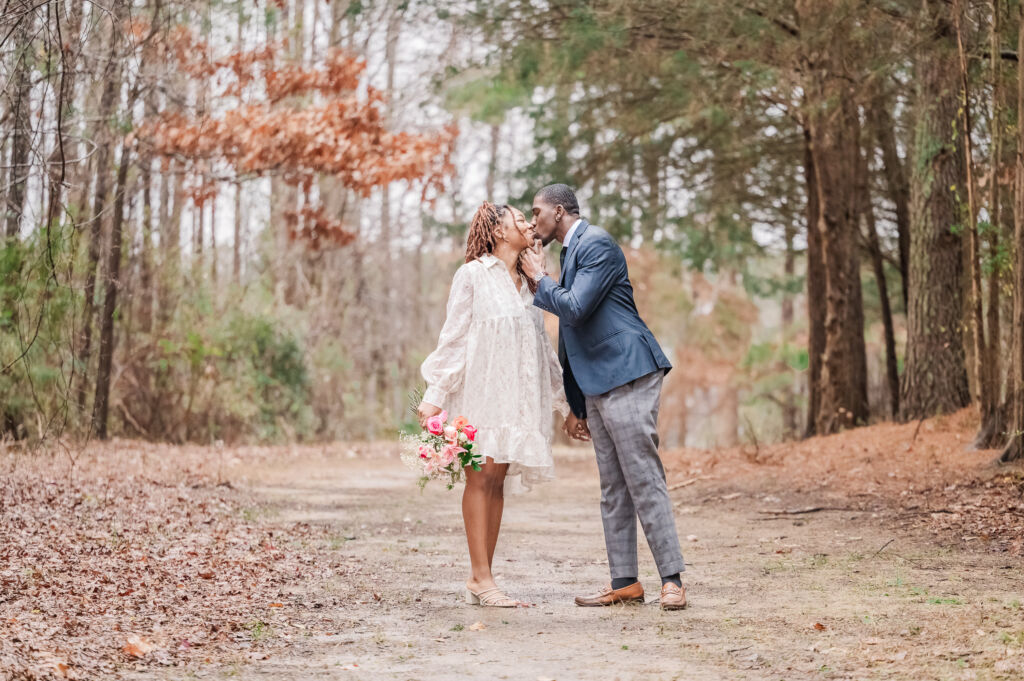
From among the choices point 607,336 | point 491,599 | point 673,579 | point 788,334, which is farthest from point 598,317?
point 788,334

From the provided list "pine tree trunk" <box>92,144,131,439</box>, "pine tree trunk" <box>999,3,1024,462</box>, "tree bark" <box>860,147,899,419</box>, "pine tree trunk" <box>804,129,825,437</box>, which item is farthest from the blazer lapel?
"tree bark" <box>860,147,899,419</box>

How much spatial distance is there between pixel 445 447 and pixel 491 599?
777 mm

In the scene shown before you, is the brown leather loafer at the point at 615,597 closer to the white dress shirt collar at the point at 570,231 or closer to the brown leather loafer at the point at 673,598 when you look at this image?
the brown leather loafer at the point at 673,598

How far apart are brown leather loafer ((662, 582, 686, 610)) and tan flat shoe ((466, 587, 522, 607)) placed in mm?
724

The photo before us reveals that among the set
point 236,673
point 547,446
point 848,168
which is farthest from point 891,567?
point 848,168

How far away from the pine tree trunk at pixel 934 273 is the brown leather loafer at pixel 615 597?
8.75 metres

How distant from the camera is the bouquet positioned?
550 centimetres

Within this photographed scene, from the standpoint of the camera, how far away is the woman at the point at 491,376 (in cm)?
557

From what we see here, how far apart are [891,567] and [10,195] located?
7.07 m

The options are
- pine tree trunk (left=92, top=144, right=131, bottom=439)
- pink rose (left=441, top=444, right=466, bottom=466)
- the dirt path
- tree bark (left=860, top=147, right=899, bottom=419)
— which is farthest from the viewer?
tree bark (left=860, top=147, right=899, bottom=419)

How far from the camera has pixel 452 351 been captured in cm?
566

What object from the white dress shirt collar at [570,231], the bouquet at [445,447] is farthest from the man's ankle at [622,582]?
the white dress shirt collar at [570,231]

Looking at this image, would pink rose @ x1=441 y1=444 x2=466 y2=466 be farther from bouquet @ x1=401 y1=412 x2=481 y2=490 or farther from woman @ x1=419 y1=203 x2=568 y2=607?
woman @ x1=419 y1=203 x2=568 y2=607

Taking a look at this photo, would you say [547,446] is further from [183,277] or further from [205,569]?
[183,277]
